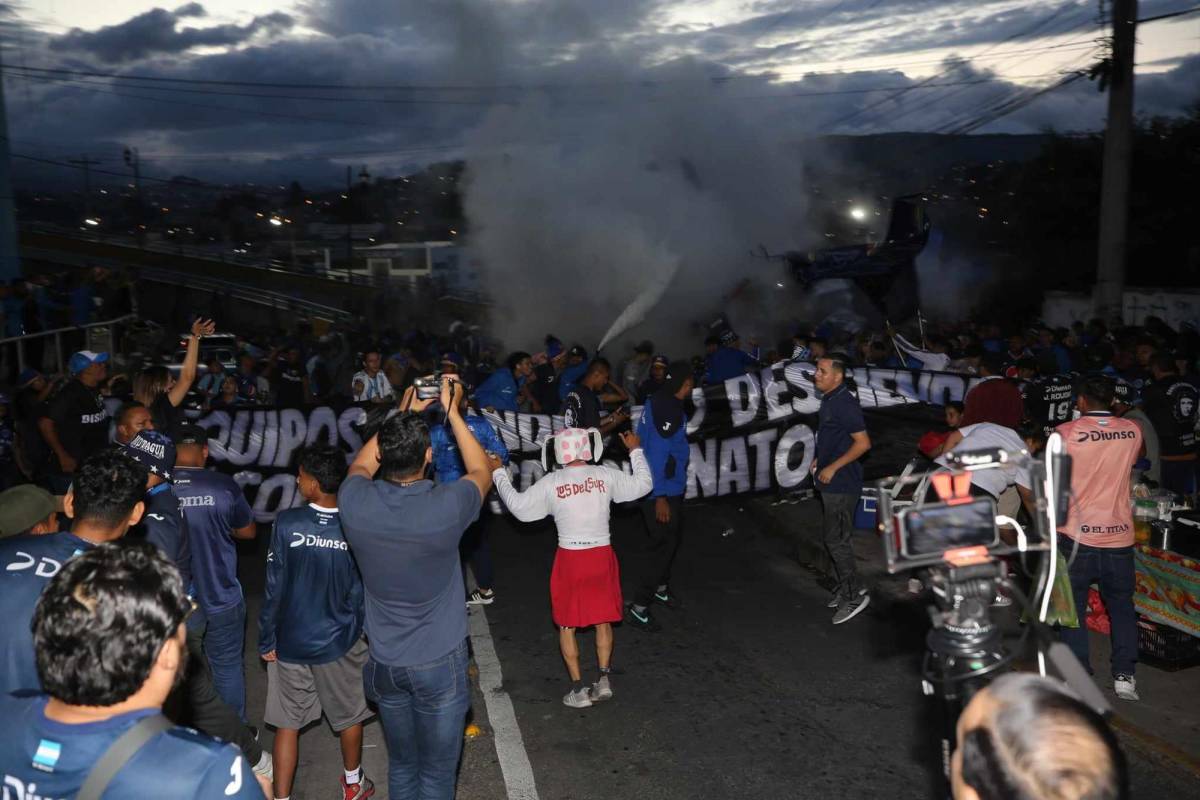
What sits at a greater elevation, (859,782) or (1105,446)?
(1105,446)

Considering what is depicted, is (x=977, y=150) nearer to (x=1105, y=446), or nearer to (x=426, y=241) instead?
(x=426, y=241)

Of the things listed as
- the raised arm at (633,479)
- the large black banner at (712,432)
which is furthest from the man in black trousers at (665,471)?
the large black banner at (712,432)

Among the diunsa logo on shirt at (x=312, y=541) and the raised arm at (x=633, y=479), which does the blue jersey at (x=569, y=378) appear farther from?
the diunsa logo on shirt at (x=312, y=541)

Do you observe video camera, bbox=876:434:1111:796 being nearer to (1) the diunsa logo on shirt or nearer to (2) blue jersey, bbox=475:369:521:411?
(1) the diunsa logo on shirt

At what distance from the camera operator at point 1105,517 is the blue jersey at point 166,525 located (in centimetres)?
474

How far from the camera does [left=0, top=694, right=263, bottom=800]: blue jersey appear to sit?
1.95 meters

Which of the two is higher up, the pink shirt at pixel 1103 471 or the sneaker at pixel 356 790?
the pink shirt at pixel 1103 471

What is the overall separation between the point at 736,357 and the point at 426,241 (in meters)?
41.6

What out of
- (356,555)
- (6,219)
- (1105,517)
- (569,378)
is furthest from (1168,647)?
(6,219)

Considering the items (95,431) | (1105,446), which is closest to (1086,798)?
(1105,446)

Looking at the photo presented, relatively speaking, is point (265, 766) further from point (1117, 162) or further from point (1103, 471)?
point (1117, 162)

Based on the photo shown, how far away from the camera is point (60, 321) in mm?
16344

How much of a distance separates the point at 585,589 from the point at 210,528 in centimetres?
217

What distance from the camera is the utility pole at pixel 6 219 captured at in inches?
696
